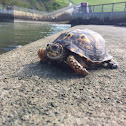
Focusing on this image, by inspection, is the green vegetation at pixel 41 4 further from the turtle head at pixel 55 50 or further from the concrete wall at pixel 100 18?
the turtle head at pixel 55 50

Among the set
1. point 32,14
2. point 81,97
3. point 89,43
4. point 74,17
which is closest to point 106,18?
point 74,17

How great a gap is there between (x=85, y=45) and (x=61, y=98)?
143 centimetres

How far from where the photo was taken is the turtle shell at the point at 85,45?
8.96 feet

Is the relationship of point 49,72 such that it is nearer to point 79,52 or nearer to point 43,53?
point 43,53

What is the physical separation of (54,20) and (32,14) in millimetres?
9397

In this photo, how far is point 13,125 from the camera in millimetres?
1343

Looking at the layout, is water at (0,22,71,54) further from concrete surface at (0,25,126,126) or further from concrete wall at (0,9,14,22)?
concrete wall at (0,9,14,22)

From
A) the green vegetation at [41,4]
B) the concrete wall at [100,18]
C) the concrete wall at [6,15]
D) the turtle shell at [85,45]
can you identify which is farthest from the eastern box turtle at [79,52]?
the green vegetation at [41,4]

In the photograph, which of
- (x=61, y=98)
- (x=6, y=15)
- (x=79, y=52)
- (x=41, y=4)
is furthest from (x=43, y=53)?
(x=41, y=4)

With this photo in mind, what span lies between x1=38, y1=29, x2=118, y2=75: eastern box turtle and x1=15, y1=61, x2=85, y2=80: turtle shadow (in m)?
0.20

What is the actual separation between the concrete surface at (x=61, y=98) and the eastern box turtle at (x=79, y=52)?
0.77ft

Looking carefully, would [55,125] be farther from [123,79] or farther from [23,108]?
[123,79]

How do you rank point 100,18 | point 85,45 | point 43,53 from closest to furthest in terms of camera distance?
point 85,45 → point 43,53 → point 100,18

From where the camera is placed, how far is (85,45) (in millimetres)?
2840
